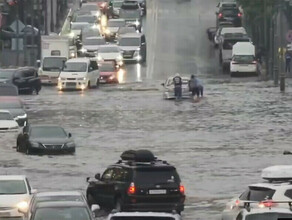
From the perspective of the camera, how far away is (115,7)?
107m

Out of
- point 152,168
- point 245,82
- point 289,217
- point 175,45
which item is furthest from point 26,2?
point 289,217

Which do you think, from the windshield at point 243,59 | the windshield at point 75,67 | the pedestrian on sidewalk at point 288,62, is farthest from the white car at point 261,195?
the pedestrian on sidewalk at point 288,62

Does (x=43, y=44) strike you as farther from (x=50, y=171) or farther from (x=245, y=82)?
(x=50, y=171)

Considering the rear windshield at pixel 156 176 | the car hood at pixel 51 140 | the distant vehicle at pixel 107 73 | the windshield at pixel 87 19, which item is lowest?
the distant vehicle at pixel 107 73

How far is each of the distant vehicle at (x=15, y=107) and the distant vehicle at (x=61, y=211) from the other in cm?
2694

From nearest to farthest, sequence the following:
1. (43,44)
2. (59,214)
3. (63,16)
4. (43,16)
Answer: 1. (59,214)
2. (43,44)
3. (43,16)
4. (63,16)

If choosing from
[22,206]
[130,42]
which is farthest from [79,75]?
[22,206]

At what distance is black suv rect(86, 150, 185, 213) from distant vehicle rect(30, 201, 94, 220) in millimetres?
4537

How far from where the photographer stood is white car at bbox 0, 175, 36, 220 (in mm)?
27531

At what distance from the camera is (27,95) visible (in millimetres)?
63625

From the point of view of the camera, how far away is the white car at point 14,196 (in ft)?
90.3

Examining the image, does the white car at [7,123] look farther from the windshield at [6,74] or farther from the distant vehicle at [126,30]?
the distant vehicle at [126,30]

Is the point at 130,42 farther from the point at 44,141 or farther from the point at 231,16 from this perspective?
the point at 44,141

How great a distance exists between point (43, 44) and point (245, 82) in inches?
592
